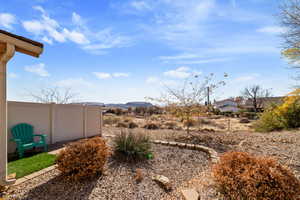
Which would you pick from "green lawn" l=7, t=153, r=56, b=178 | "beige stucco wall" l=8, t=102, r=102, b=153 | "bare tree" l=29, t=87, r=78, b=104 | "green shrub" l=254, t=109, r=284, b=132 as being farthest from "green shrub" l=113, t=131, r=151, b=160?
"bare tree" l=29, t=87, r=78, b=104

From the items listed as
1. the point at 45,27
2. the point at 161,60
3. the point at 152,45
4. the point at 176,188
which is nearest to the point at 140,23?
the point at 152,45

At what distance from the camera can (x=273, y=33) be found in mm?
5332

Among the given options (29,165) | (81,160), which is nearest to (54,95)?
(29,165)

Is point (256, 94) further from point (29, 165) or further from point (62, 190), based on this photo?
point (29, 165)

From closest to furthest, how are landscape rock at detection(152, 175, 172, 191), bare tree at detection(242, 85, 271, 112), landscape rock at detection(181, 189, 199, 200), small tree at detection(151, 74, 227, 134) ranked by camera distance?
1. landscape rock at detection(181, 189, 199, 200)
2. landscape rock at detection(152, 175, 172, 191)
3. small tree at detection(151, 74, 227, 134)
4. bare tree at detection(242, 85, 271, 112)

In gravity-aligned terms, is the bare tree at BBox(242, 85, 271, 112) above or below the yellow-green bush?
above

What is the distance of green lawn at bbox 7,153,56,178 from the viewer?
9.62 feet

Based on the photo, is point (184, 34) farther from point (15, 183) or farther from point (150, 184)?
point (15, 183)

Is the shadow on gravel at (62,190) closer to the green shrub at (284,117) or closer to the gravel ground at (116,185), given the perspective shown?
the gravel ground at (116,185)

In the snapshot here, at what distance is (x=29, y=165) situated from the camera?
3.23 meters

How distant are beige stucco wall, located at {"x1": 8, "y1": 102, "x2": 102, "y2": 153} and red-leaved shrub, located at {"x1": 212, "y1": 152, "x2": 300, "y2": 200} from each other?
5185mm

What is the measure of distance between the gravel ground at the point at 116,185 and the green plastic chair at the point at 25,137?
5.42 ft

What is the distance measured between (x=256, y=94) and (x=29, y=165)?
32602 mm

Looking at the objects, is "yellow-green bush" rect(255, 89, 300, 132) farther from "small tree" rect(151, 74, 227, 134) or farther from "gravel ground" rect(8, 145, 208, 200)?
"gravel ground" rect(8, 145, 208, 200)
